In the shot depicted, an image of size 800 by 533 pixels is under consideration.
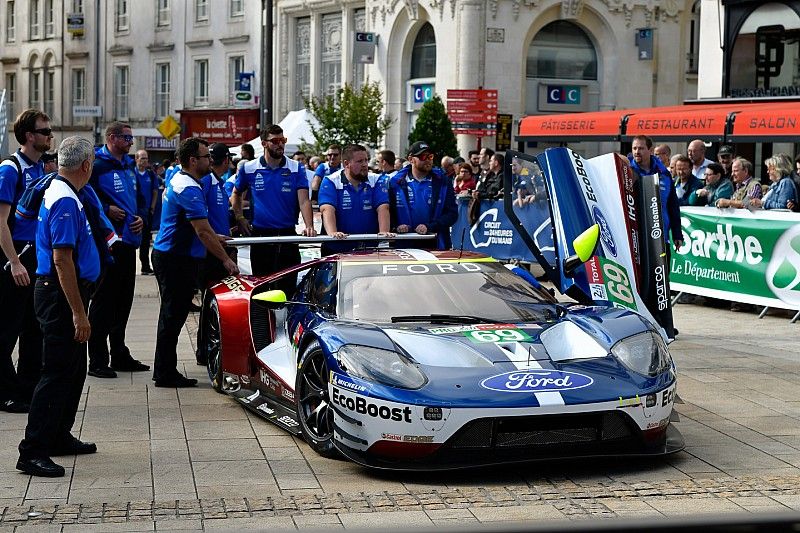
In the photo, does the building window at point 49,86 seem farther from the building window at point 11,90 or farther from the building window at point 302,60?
the building window at point 302,60

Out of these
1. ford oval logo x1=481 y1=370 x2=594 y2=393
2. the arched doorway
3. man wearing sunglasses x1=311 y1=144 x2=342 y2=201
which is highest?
the arched doorway

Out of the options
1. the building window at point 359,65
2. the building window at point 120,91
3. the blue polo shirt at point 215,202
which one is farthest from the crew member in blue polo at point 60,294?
the building window at point 120,91

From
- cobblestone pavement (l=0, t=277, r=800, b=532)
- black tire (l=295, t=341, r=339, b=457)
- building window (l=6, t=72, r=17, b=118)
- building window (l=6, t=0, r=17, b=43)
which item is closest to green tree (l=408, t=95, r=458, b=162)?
cobblestone pavement (l=0, t=277, r=800, b=532)

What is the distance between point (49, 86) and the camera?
197 feet

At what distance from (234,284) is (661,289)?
3.10 meters

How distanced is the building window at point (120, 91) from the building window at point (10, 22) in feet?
36.2

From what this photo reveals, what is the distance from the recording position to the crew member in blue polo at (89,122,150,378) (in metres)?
9.66

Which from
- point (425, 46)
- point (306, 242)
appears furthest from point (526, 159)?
point (425, 46)

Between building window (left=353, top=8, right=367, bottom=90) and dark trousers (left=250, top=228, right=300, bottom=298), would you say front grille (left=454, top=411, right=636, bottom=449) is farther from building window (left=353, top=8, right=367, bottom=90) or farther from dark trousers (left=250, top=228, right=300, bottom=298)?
building window (left=353, top=8, right=367, bottom=90)

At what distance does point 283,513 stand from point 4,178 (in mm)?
3427

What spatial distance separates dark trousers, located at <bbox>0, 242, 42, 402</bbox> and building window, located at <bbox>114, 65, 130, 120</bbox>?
154ft

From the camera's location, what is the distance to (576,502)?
600cm

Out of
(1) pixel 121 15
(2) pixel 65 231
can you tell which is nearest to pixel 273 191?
(2) pixel 65 231

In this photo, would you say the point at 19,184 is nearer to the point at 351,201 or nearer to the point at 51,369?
the point at 51,369
